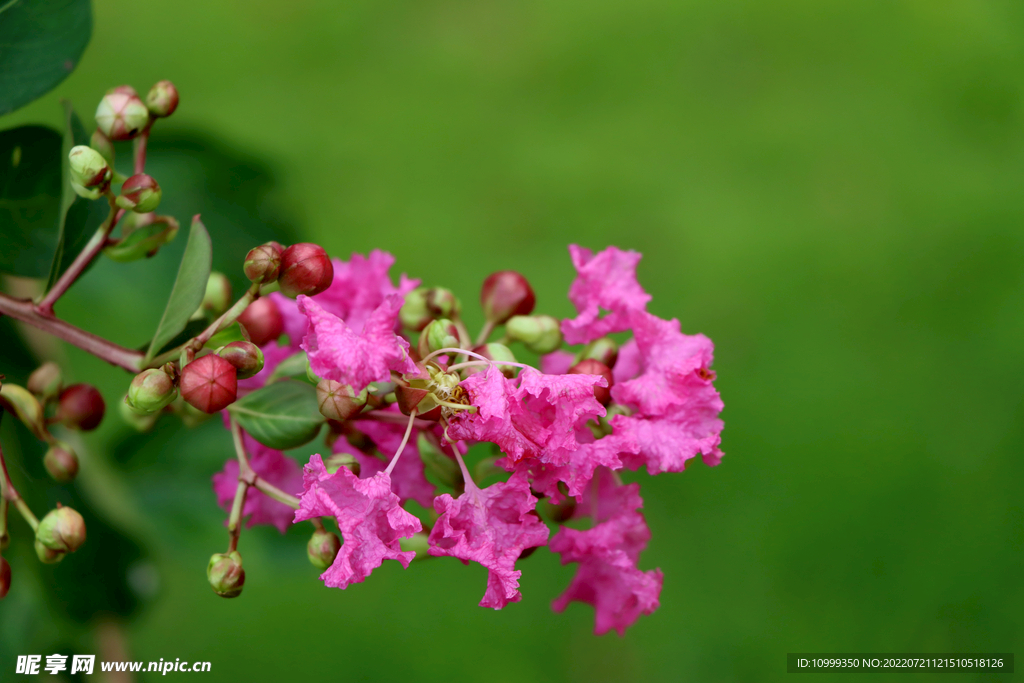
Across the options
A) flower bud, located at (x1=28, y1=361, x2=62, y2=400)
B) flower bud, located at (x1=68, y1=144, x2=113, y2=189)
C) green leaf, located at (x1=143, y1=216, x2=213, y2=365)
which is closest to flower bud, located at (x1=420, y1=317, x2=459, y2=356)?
green leaf, located at (x1=143, y1=216, x2=213, y2=365)

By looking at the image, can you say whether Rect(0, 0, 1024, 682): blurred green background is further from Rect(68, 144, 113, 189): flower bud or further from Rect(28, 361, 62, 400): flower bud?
Rect(68, 144, 113, 189): flower bud

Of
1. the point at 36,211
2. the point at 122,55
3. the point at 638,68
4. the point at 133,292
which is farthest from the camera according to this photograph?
the point at 638,68

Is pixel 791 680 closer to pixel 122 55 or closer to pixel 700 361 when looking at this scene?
pixel 700 361

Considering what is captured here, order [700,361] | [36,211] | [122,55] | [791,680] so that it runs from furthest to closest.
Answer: [122,55] → [791,680] → [36,211] → [700,361]

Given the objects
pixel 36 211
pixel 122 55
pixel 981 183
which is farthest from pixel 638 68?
pixel 36 211

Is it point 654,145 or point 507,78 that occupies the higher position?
point 507,78

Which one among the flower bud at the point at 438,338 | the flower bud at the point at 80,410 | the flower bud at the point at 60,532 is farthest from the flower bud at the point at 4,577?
the flower bud at the point at 438,338
